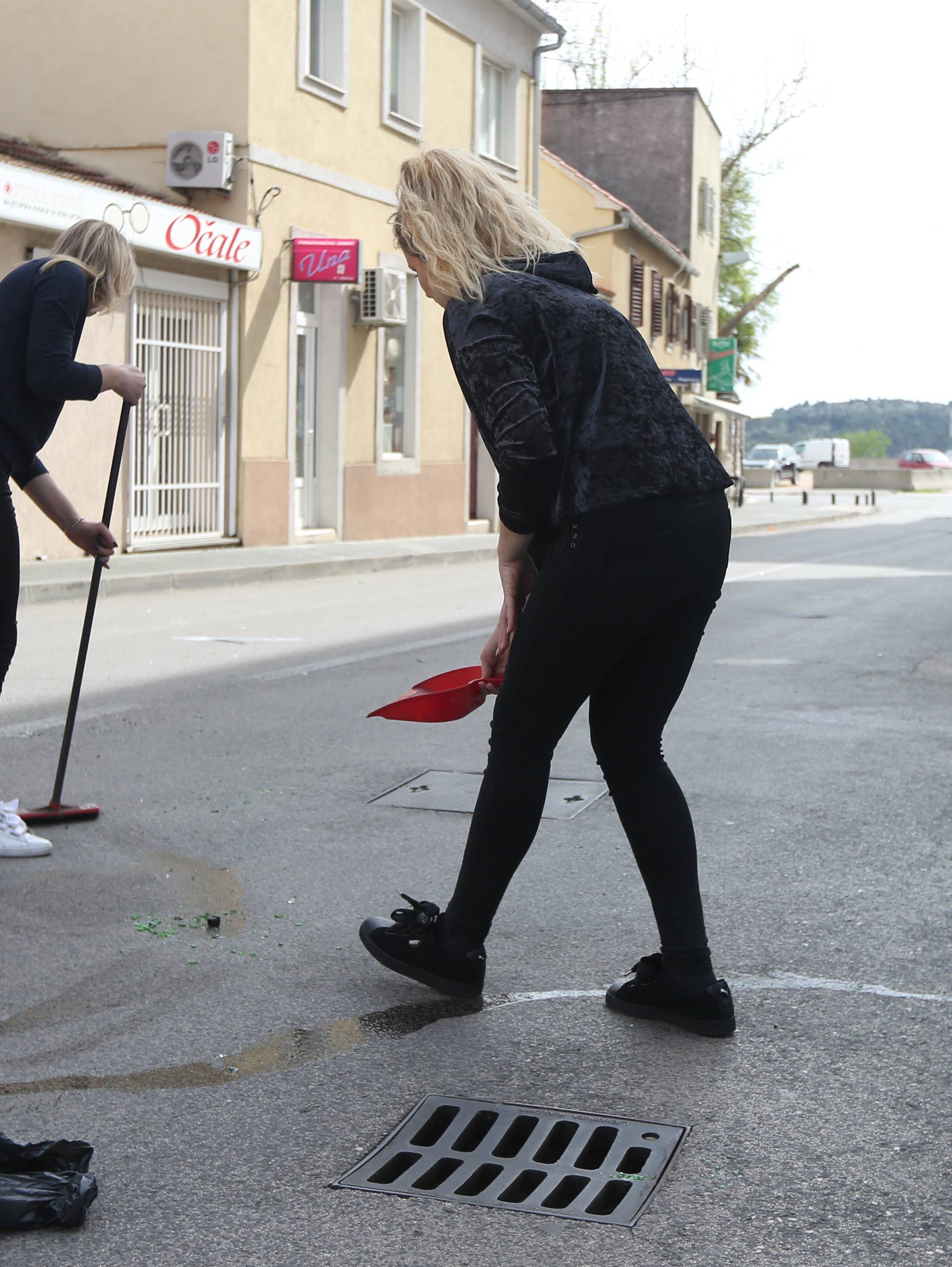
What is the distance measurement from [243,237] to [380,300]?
119 inches

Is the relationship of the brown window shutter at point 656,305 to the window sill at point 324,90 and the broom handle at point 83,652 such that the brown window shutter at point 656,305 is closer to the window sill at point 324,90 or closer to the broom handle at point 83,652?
the window sill at point 324,90

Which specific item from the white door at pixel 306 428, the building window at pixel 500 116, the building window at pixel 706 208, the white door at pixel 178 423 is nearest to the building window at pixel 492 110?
the building window at pixel 500 116

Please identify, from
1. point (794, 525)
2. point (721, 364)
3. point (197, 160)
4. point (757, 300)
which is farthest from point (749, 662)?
point (721, 364)

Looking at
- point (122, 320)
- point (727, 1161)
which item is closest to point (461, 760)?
point (727, 1161)

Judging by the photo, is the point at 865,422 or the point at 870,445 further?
the point at 865,422

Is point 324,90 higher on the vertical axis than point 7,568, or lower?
higher

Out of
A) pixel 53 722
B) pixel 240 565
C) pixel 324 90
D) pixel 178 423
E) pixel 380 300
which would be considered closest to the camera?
pixel 53 722

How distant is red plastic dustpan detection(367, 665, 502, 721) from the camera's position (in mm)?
3469

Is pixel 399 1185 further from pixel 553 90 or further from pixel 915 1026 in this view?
pixel 553 90

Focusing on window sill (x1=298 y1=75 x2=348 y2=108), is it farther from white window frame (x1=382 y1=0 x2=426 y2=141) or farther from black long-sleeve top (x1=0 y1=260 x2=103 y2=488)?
black long-sleeve top (x1=0 y1=260 x2=103 y2=488)

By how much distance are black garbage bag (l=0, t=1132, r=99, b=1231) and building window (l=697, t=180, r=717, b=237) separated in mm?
43080

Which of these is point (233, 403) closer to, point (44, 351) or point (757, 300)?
point (44, 351)

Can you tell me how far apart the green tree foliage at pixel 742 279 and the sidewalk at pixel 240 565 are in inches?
1197

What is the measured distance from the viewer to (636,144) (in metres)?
42.1
